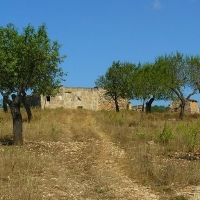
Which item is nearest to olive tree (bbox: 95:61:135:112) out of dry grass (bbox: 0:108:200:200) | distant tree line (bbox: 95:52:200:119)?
distant tree line (bbox: 95:52:200:119)

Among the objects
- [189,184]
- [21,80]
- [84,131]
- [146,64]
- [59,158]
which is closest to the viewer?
[189,184]

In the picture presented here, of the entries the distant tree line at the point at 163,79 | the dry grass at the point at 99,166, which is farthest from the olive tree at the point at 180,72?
the dry grass at the point at 99,166

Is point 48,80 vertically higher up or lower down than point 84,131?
higher up

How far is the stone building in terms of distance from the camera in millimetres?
47406

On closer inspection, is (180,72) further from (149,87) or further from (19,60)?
(19,60)

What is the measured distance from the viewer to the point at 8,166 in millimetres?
11117

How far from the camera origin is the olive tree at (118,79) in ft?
155

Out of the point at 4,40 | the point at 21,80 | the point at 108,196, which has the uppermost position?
the point at 4,40

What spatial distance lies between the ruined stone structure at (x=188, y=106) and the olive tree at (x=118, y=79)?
28.9ft

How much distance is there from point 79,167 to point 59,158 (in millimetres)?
1653

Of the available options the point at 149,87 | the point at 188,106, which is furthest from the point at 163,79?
the point at 188,106

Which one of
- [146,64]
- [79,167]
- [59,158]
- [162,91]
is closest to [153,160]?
[79,167]

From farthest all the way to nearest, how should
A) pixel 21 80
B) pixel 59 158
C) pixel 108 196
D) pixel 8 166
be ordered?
pixel 21 80 < pixel 59 158 < pixel 8 166 < pixel 108 196

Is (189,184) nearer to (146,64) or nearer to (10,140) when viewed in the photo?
(10,140)
